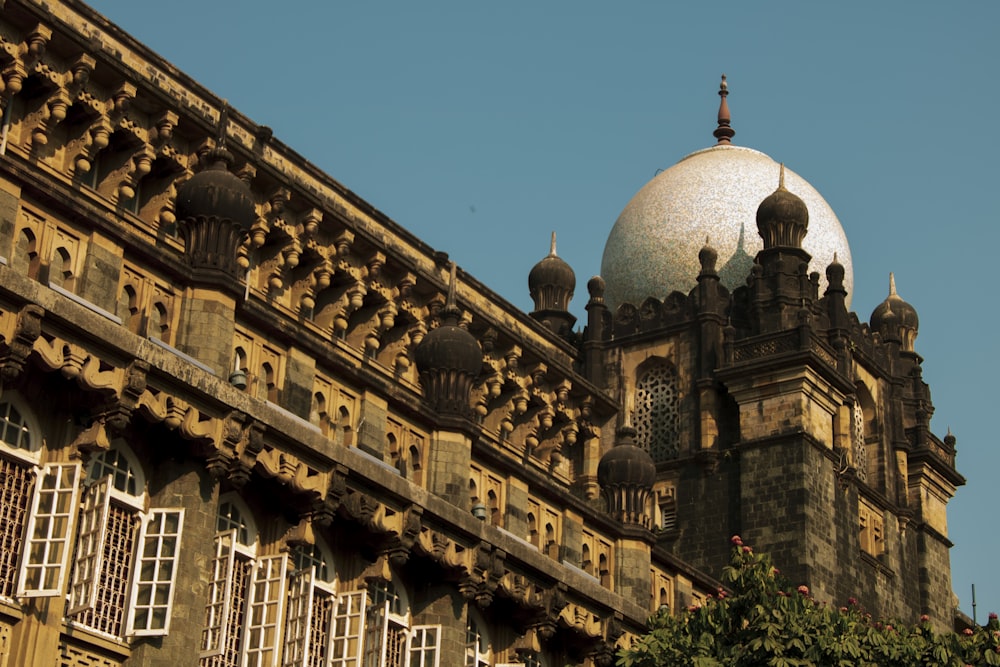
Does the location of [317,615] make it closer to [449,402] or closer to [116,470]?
[116,470]

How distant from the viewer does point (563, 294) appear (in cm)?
4244

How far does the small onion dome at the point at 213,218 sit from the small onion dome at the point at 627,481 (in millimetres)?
10318

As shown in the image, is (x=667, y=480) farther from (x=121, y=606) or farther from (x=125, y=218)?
(x=121, y=606)

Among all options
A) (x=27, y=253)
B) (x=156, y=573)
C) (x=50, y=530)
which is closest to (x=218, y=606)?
(x=156, y=573)

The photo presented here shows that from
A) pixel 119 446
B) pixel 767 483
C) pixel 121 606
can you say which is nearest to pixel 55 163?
pixel 119 446

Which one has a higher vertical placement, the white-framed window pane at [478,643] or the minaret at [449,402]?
the minaret at [449,402]

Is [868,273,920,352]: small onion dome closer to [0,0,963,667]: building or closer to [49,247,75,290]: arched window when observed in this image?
[0,0,963,667]: building

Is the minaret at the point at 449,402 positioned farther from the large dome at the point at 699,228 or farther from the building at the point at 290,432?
the large dome at the point at 699,228

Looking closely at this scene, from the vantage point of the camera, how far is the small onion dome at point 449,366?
2575 cm

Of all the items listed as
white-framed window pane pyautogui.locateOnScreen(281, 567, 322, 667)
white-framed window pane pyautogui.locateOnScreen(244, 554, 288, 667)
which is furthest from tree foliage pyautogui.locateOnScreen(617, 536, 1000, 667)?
white-framed window pane pyautogui.locateOnScreen(244, 554, 288, 667)

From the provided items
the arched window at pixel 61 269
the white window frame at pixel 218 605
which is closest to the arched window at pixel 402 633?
the white window frame at pixel 218 605

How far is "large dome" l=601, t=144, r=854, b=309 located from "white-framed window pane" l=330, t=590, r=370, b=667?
22.5 m

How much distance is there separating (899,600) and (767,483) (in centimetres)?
569

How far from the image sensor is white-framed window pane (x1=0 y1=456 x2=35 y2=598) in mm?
18500
